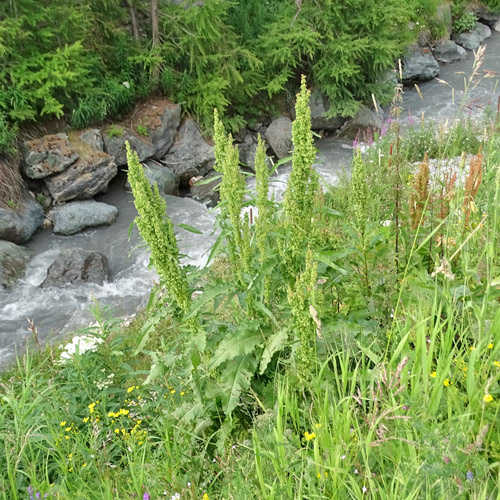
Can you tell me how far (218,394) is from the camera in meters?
2.23

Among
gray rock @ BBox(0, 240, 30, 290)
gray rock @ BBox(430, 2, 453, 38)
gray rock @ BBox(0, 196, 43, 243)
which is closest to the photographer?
gray rock @ BBox(0, 240, 30, 290)

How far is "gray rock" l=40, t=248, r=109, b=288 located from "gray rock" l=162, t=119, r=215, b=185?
3317 millimetres

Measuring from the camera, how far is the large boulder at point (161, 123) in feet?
31.9

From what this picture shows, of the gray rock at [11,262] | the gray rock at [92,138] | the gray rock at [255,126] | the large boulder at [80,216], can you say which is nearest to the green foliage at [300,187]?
the gray rock at [11,262]

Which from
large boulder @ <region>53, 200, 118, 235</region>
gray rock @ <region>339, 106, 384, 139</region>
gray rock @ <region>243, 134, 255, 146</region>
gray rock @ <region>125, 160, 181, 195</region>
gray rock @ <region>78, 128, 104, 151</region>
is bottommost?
large boulder @ <region>53, 200, 118, 235</region>

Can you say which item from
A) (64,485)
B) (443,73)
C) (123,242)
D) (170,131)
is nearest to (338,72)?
(170,131)

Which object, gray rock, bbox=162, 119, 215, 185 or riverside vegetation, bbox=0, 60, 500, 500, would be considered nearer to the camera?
riverside vegetation, bbox=0, 60, 500, 500

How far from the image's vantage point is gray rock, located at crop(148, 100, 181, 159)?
9.73 m

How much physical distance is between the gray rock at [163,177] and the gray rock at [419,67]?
7.80m

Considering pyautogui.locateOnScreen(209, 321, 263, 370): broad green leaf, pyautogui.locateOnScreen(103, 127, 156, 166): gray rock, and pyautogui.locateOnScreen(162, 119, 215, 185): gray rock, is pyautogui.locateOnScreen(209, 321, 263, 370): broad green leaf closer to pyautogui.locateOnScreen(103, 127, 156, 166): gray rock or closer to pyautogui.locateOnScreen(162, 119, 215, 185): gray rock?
pyautogui.locateOnScreen(103, 127, 156, 166): gray rock

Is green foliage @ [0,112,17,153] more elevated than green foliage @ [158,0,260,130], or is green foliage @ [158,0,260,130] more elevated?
green foliage @ [158,0,260,130]

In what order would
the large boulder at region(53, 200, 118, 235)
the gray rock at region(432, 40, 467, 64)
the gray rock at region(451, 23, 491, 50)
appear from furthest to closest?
the gray rock at region(451, 23, 491, 50)
the gray rock at region(432, 40, 467, 64)
the large boulder at region(53, 200, 118, 235)

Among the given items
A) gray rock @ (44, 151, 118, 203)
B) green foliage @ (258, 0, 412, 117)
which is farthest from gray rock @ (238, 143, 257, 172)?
gray rock @ (44, 151, 118, 203)

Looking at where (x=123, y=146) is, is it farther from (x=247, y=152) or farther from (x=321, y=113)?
(x=321, y=113)
